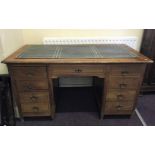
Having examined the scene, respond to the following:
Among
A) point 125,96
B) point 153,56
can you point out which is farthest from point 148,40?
point 125,96

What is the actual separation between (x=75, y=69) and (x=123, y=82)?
1.55 feet

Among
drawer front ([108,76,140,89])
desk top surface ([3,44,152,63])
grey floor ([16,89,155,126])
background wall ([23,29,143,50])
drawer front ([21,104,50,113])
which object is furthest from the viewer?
background wall ([23,29,143,50])

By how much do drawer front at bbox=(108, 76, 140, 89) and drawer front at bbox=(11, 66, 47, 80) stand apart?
2.03 feet

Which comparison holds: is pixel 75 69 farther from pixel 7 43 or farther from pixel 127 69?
pixel 7 43

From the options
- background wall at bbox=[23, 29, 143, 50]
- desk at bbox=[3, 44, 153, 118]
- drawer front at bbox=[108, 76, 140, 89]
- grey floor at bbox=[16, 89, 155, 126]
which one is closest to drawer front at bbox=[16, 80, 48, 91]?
desk at bbox=[3, 44, 153, 118]

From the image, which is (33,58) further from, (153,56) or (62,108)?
(153,56)

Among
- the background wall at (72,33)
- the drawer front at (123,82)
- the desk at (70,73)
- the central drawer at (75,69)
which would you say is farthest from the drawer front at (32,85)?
the background wall at (72,33)

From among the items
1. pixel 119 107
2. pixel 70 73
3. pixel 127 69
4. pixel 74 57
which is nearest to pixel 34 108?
pixel 70 73

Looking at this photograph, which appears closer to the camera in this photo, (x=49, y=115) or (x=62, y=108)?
(x=49, y=115)

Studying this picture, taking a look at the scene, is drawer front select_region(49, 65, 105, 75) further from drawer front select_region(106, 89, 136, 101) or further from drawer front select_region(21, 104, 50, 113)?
drawer front select_region(21, 104, 50, 113)

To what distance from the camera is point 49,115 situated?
1.48 metres

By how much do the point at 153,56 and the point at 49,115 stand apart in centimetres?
141

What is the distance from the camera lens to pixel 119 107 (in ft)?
4.75

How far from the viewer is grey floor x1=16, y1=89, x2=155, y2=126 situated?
1506 millimetres
